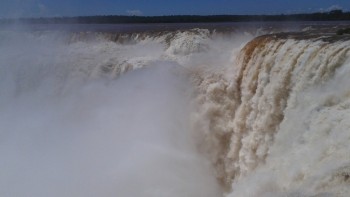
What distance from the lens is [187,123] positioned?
11820mm

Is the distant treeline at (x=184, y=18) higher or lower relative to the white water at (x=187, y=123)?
lower

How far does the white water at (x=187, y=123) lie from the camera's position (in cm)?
621

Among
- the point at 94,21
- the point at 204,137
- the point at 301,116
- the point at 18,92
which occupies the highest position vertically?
the point at 301,116

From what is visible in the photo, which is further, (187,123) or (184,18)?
(184,18)

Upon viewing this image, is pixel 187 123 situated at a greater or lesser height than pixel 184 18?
greater

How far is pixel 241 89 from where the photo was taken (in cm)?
1047

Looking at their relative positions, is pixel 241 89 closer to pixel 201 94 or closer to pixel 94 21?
pixel 201 94

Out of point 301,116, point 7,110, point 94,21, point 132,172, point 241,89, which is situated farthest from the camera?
point 94,21

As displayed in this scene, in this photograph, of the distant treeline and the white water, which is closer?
the white water

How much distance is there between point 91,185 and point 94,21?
54026 millimetres

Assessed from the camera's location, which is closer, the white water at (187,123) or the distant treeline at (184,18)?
the white water at (187,123)

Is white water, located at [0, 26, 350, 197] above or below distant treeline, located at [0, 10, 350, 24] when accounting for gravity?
above

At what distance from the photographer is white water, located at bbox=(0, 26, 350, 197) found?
244 inches

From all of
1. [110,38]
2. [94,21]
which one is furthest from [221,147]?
[94,21]
